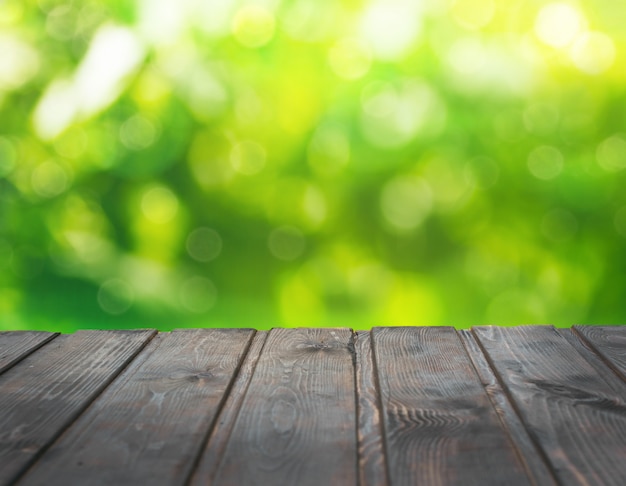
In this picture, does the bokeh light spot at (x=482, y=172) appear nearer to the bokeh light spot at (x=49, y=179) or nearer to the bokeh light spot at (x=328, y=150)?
the bokeh light spot at (x=328, y=150)

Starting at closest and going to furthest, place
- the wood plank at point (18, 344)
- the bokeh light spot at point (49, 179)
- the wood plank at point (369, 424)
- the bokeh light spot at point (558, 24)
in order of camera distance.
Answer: the wood plank at point (369, 424) < the wood plank at point (18, 344) < the bokeh light spot at point (558, 24) < the bokeh light spot at point (49, 179)

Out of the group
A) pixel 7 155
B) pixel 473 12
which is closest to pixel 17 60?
pixel 7 155

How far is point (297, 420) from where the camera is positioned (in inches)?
38.3

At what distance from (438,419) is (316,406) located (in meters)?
0.15

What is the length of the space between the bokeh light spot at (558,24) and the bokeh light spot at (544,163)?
12.4 inches

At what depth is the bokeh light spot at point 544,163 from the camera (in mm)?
Result: 2453

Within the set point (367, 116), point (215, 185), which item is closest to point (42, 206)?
point (215, 185)

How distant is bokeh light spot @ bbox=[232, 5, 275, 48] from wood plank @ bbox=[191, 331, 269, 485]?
135cm

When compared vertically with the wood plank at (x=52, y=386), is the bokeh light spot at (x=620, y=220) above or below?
above

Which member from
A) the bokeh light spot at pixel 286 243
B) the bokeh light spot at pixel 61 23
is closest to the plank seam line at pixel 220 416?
the bokeh light spot at pixel 286 243

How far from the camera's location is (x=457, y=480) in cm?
80

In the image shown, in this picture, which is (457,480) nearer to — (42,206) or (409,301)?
(409,301)

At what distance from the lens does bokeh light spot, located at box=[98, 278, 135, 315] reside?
8.29ft

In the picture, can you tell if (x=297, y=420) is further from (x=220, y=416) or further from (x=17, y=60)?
(x=17, y=60)
